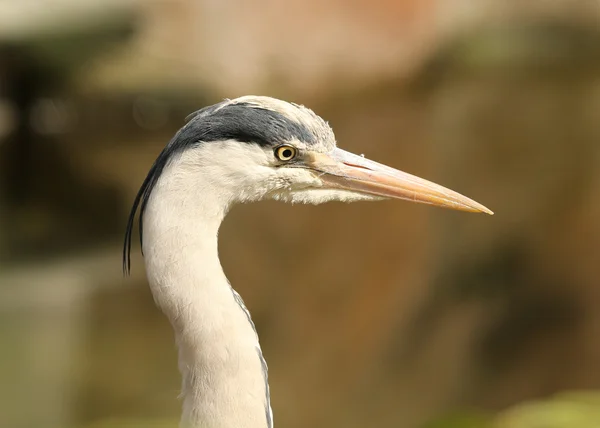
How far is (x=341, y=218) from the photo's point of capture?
5.89 meters

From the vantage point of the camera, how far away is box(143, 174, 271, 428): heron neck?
1696 millimetres

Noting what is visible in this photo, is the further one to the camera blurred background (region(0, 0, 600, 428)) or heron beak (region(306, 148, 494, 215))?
blurred background (region(0, 0, 600, 428))

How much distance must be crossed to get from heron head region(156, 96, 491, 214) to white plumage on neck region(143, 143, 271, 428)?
0.11ft

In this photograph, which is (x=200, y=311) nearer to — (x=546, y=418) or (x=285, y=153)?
(x=285, y=153)

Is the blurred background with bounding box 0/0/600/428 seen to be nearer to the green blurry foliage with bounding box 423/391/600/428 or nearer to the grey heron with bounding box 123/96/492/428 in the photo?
the green blurry foliage with bounding box 423/391/600/428

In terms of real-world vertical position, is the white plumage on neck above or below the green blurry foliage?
above

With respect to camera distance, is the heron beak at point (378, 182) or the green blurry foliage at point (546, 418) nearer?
the heron beak at point (378, 182)

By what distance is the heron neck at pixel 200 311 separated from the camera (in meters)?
1.70

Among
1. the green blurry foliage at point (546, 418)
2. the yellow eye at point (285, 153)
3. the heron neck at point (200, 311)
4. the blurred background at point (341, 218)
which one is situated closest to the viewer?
the heron neck at point (200, 311)

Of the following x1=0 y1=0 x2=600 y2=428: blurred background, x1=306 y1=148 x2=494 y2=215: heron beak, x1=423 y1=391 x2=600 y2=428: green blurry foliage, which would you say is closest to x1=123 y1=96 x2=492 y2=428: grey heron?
x1=306 y1=148 x2=494 y2=215: heron beak

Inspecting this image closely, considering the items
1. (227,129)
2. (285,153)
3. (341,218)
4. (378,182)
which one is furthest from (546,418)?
(341,218)

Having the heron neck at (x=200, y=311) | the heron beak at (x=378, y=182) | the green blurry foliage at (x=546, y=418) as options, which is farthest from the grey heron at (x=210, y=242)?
the green blurry foliage at (x=546, y=418)

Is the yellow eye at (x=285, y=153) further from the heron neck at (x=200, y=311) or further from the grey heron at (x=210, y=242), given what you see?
the heron neck at (x=200, y=311)

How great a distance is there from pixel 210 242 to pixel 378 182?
428 mm
